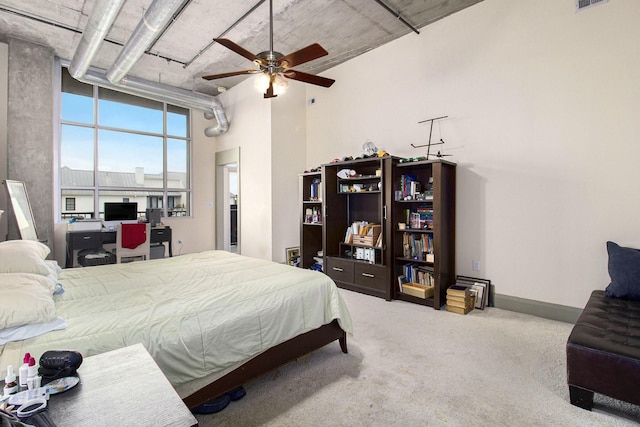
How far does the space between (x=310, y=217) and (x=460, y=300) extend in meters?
2.41

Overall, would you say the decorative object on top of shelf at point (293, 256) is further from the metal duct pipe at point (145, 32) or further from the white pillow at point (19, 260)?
the white pillow at point (19, 260)

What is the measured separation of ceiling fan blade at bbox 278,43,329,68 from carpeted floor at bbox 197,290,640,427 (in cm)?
245

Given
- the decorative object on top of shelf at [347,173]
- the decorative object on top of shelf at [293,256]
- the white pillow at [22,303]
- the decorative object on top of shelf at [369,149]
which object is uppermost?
the decorative object on top of shelf at [369,149]

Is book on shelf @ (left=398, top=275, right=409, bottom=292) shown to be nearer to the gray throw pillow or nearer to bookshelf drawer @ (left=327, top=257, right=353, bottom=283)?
bookshelf drawer @ (left=327, top=257, right=353, bottom=283)

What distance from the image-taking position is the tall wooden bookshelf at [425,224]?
3.47 meters

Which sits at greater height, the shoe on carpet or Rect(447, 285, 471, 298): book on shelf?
Rect(447, 285, 471, 298): book on shelf

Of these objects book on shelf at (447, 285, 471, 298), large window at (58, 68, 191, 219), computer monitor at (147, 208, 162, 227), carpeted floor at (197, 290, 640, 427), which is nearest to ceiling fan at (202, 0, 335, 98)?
carpeted floor at (197, 290, 640, 427)

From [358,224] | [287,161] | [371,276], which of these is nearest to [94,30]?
[287,161]

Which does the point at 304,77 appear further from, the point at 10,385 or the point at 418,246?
the point at 10,385

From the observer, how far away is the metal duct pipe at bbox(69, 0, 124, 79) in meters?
3.09

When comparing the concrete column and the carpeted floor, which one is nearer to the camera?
the carpeted floor

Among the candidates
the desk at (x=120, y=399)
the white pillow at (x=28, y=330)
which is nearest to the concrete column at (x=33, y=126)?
the white pillow at (x=28, y=330)

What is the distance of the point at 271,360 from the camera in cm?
194

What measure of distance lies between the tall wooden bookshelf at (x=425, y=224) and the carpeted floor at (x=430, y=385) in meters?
0.77
